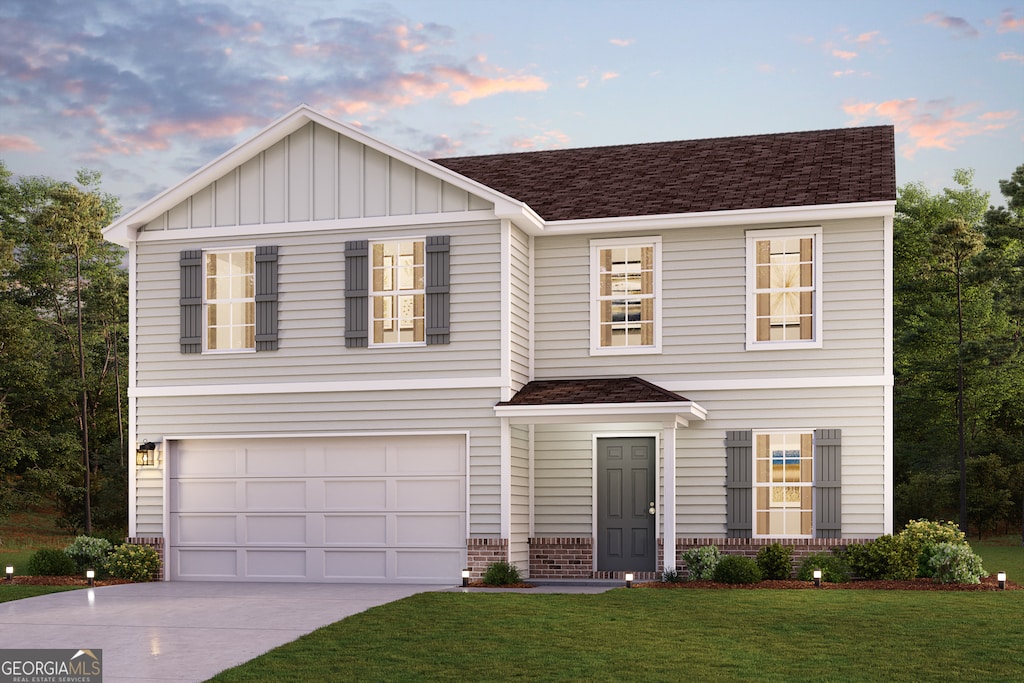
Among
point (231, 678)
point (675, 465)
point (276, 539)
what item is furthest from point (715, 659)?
point (276, 539)

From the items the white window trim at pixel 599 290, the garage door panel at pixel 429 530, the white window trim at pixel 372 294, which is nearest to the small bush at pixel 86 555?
the garage door panel at pixel 429 530

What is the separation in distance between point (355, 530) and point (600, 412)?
424 cm

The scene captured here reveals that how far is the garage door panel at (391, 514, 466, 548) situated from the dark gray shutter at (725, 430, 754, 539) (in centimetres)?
397

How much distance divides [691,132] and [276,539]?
11.9 metres

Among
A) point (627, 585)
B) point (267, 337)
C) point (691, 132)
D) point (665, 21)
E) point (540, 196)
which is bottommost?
point (627, 585)

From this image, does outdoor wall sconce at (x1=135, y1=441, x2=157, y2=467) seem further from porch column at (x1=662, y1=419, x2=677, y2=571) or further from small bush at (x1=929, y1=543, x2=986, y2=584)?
small bush at (x1=929, y1=543, x2=986, y2=584)

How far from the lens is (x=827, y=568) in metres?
16.5

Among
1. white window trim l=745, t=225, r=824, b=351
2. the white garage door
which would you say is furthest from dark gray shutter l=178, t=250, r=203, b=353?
white window trim l=745, t=225, r=824, b=351

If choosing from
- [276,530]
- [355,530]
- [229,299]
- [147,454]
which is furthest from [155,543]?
[229,299]

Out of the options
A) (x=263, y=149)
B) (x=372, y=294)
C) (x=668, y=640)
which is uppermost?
(x=263, y=149)

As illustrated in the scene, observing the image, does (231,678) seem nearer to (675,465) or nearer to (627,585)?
(627,585)

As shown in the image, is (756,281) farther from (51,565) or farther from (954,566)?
(51,565)

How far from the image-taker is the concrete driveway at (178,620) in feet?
35.9

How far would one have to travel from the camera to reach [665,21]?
23.4m
